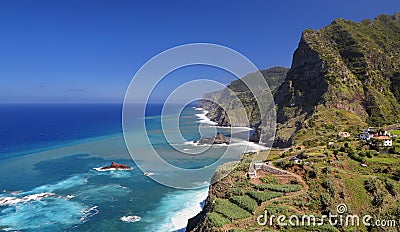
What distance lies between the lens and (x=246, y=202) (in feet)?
63.7

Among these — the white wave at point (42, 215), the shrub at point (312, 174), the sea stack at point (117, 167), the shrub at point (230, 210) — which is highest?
the shrub at point (312, 174)

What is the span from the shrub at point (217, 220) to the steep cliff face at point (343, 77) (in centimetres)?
3787

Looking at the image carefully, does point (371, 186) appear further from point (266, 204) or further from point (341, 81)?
point (341, 81)

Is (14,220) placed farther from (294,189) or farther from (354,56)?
(354,56)

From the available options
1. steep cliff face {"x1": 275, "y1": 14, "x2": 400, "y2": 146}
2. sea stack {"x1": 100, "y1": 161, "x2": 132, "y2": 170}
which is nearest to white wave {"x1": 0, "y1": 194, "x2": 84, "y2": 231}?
sea stack {"x1": 100, "y1": 161, "x2": 132, "y2": 170}

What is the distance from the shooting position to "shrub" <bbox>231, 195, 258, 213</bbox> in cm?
1883

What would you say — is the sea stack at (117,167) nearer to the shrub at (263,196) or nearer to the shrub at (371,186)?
the shrub at (263,196)

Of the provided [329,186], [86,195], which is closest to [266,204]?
[329,186]

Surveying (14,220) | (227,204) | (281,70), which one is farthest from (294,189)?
(281,70)

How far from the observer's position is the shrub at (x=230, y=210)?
60.0 feet

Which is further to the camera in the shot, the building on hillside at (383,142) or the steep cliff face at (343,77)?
the steep cliff face at (343,77)

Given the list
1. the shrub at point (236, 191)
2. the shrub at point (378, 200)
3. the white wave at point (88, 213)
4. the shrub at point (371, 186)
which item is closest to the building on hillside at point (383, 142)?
the shrub at point (371, 186)

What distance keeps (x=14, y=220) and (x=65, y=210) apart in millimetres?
4882

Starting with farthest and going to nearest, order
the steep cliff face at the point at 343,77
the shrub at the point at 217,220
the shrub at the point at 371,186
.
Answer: the steep cliff face at the point at 343,77 < the shrub at the point at 371,186 < the shrub at the point at 217,220
